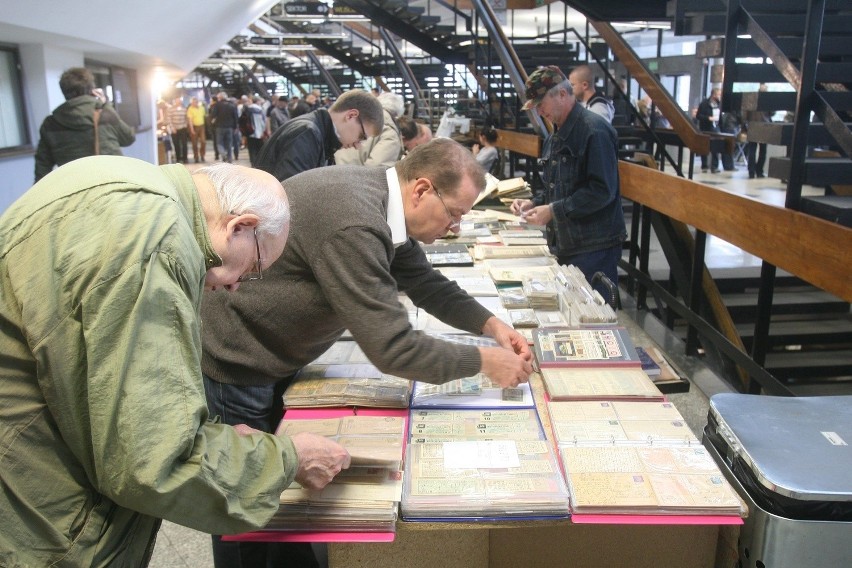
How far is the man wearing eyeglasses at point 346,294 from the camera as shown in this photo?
1.56 metres

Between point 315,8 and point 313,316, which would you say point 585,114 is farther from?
point 315,8

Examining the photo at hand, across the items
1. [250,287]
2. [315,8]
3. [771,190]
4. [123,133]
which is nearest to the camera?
[250,287]

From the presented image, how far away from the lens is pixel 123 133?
564 cm

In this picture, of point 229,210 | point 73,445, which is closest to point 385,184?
point 229,210

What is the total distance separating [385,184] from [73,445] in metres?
0.97

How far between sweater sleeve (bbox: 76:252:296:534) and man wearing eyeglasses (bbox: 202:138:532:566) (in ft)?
1.81

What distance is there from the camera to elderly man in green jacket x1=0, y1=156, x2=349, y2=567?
0.91 metres

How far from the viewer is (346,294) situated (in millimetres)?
1550

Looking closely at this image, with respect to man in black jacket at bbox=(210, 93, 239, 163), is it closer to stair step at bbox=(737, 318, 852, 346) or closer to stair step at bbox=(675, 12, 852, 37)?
stair step at bbox=(675, 12, 852, 37)

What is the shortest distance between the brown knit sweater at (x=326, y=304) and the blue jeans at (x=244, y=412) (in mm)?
33

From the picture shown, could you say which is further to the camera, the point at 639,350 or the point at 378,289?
the point at 639,350

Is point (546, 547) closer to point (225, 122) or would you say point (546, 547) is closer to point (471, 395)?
point (471, 395)

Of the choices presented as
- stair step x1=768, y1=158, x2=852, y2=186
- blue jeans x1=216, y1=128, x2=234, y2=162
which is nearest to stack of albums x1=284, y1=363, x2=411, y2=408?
stair step x1=768, y1=158, x2=852, y2=186

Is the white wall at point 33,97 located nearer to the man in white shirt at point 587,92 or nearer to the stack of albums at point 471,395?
the man in white shirt at point 587,92
